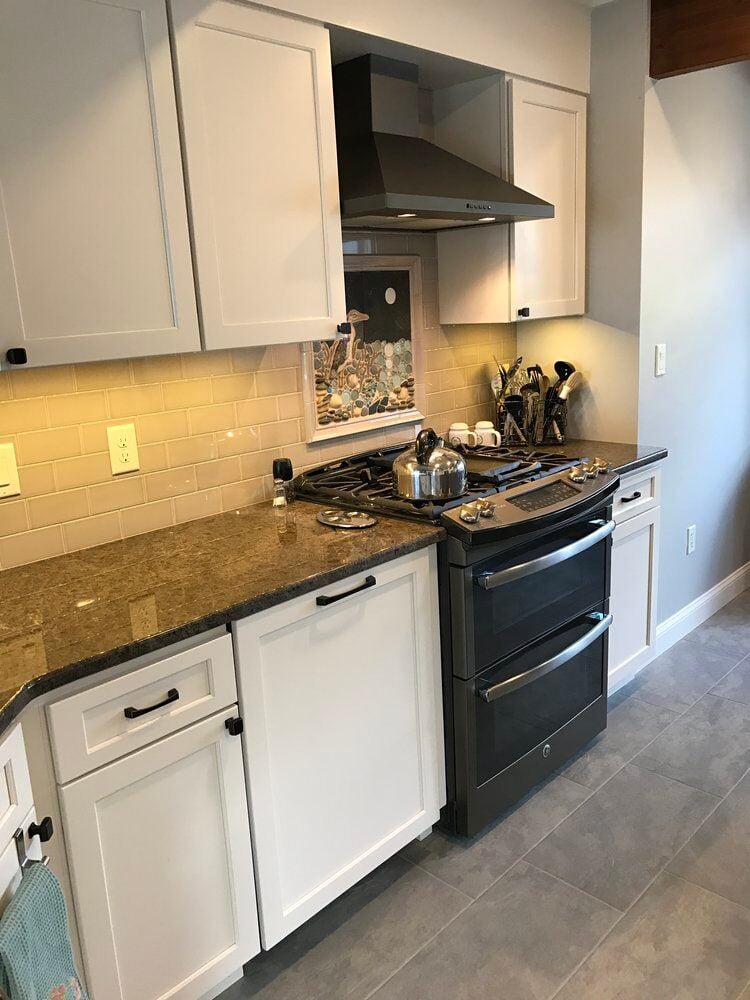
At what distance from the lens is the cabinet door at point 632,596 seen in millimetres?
2785

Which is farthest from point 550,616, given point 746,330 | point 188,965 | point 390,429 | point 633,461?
point 746,330

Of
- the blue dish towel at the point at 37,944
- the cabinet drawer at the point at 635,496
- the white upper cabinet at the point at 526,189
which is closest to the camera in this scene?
the blue dish towel at the point at 37,944

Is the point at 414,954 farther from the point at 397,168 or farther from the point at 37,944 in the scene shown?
the point at 397,168

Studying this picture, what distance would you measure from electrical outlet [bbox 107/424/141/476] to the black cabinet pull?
3.14ft

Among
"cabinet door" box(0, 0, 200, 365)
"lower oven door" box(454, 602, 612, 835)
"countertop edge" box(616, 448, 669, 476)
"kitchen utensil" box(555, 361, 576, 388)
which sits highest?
"cabinet door" box(0, 0, 200, 365)

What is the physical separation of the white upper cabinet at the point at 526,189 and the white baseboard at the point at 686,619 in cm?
133

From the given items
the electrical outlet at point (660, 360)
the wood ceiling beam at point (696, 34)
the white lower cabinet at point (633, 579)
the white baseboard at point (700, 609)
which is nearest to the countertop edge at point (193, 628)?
the white lower cabinet at point (633, 579)

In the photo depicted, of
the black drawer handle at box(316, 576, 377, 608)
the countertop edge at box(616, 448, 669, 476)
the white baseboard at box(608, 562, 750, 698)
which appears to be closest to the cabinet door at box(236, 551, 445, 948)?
the black drawer handle at box(316, 576, 377, 608)

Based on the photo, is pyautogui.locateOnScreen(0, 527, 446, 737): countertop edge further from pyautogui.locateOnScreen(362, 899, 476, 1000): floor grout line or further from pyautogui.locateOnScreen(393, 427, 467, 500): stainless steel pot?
pyautogui.locateOnScreen(362, 899, 476, 1000): floor grout line

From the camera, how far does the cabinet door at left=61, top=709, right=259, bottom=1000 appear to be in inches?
56.6

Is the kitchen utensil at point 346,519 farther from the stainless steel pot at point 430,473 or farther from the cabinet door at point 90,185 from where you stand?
the cabinet door at point 90,185

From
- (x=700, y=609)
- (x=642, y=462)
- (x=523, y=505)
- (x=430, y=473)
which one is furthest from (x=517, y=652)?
(x=700, y=609)

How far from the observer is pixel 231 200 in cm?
185

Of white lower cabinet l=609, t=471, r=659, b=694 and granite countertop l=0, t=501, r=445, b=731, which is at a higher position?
granite countertop l=0, t=501, r=445, b=731
